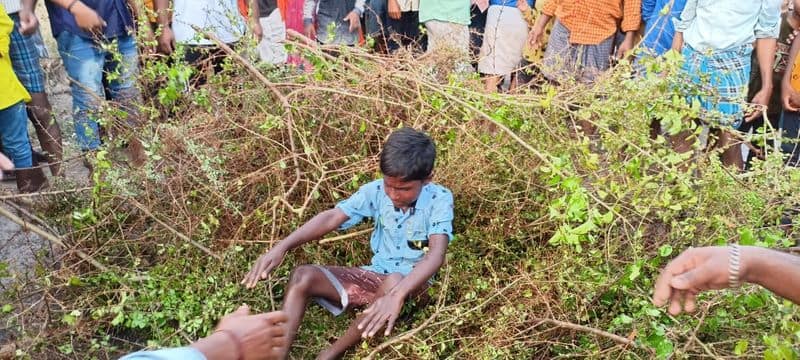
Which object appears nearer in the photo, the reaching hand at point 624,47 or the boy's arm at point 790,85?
the boy's arm at point 790,85

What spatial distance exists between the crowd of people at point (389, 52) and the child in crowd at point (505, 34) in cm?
1

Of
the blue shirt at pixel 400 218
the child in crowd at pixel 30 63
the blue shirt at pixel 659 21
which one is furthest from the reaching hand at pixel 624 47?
the child in crowd at pixel 30 63

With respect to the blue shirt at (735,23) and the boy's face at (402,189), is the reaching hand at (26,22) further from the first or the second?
the blue shirt at (735,23)

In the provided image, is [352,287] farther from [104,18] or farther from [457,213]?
[104,18]

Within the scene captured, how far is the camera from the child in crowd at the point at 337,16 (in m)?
5.46

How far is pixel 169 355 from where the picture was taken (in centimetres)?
158

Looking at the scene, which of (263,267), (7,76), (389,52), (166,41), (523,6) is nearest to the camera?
(263,267)

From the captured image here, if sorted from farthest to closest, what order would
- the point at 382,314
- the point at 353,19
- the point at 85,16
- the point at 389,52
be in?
the point at 353,19, the point at 389,52, the point at 85,16, the point at 382,314

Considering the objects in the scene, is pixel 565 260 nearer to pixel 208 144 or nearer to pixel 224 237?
pixel 224 237

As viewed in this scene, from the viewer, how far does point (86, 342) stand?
304 cm

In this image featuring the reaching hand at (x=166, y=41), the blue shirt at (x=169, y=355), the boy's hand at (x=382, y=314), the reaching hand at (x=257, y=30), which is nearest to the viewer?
the blue shirt at (x=169, y=355)

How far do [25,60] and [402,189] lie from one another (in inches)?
113

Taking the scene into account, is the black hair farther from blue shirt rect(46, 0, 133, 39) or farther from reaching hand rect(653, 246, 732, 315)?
blue shirt rect(46, 0, 133, 39)

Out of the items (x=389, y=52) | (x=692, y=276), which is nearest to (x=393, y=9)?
(x=389, y=52)
